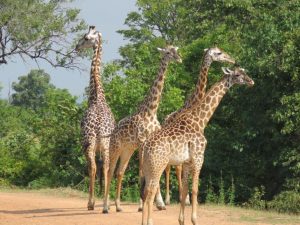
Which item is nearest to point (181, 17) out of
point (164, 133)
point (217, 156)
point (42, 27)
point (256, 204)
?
point (42, 27)

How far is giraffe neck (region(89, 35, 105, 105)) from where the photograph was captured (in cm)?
1309

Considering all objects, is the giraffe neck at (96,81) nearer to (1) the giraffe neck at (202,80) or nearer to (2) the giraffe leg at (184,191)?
(1) the giraffe neck at (202,80)

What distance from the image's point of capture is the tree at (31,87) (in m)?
47.6

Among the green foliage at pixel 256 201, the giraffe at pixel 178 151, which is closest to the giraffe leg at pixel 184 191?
the giraffe at pixel 178 151

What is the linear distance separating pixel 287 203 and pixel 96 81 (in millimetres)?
4514

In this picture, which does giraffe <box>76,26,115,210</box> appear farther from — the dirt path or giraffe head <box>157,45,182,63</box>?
giraffe head <box>157,45,182,63</box>

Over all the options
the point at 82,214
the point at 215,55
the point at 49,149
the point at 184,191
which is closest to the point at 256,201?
the point at 215,55

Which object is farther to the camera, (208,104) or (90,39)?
(90,39)

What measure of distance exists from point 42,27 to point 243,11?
7075mm

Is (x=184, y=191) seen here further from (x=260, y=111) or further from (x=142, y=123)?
(x=260, y=111)

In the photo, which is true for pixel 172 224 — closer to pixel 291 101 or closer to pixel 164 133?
pixel 164 133

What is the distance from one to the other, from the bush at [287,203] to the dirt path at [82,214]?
97 centimetres

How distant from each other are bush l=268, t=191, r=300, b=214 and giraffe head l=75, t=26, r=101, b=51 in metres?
4.83

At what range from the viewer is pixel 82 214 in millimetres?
11586
